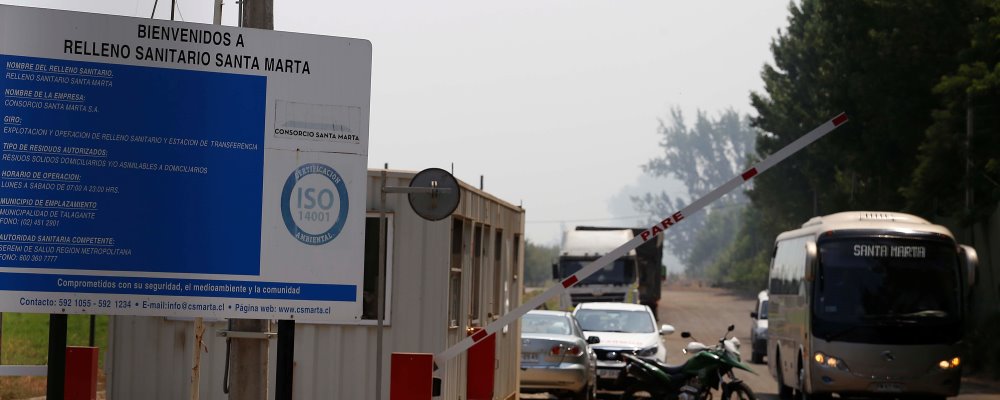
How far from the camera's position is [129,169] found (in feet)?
32.0

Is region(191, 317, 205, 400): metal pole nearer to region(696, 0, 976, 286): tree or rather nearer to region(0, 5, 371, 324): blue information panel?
region(0, 5, 371, 324): blue information panel

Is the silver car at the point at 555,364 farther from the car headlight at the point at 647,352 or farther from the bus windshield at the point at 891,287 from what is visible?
the bus windshield at the point at 891,287

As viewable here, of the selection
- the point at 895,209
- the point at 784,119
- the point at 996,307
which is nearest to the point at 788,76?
the point at 784,119

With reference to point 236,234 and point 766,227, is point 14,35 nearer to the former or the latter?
point 236,234

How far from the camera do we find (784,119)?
6962 centimetres

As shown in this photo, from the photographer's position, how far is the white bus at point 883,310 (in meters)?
23.6

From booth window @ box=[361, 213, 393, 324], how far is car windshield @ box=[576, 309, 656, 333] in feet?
43.2

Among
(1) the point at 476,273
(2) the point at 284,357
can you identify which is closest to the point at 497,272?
(1) the point at 476,273

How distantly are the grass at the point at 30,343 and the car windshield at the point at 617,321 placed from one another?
337 inches

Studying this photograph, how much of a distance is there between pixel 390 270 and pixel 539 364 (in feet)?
28.8

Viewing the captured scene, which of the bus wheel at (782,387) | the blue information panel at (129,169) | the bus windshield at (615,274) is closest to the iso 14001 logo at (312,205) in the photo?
the blue information panel at (129,169)

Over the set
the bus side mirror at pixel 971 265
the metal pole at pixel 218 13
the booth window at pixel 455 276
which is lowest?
the booth window at pixel 455 276

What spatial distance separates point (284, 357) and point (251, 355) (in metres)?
0.77

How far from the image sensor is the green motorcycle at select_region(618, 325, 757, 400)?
773 inches
